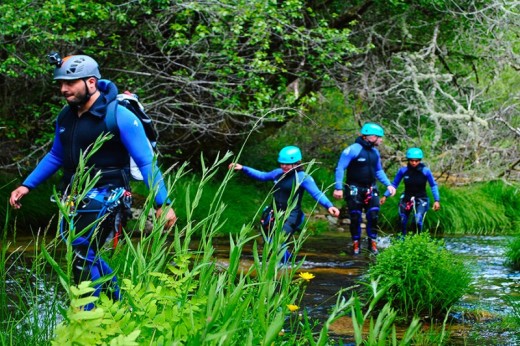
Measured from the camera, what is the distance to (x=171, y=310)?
3.06 m

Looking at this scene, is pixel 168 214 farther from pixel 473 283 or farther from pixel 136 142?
pixel 473 283

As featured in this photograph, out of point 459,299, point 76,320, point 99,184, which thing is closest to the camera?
point 76,320

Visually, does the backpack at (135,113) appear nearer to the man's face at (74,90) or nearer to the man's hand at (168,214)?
the man's face at (74,90)

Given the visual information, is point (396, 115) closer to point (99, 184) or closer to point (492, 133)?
point (492, 133)

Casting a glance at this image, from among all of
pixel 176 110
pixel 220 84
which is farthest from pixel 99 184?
pixel 176 110

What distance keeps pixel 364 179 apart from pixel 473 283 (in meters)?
3.88

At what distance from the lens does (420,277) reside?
7066 millimetres

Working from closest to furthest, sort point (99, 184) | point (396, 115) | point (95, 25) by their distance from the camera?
point (99, 184) < point (95, 25) < point (396, 115)

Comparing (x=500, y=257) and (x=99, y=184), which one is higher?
(x=99, y=184)

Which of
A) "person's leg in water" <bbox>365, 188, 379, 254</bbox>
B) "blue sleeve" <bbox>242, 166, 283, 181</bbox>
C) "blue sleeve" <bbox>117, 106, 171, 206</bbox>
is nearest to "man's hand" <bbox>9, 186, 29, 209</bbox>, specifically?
"blue sleeve" <bbox>117, 106, 171, 206</bbox>

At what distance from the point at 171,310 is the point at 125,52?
9.68 metres

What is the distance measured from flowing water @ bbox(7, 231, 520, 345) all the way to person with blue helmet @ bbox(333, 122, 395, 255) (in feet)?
1.34

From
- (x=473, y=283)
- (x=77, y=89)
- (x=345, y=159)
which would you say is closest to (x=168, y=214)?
(x=77, y=89)

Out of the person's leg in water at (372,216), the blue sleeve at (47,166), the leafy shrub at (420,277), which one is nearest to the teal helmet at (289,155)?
the leafy shrub at (420,277)
